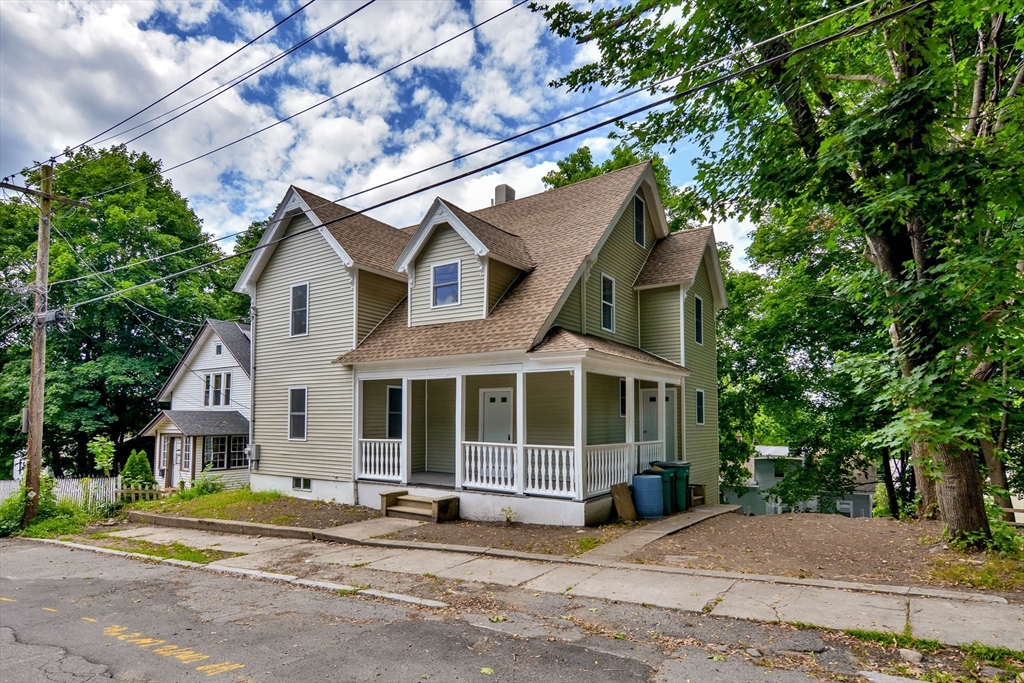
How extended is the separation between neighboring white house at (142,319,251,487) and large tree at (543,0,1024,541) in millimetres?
22563

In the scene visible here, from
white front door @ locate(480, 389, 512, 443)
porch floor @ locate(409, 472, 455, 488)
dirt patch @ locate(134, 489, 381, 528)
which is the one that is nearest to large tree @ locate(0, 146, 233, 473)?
dirt patch @ locate(134, 489, 381, 528)

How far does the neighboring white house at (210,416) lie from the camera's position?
25109 mm

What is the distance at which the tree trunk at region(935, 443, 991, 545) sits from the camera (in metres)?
8.58

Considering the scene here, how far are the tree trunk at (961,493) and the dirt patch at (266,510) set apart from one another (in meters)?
11.0

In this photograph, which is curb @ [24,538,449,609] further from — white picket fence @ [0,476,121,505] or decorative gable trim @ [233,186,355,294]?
decorative gable trim @ [233,186,355,294]

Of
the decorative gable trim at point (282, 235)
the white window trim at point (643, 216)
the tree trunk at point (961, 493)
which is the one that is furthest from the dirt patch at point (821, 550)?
the decorative gable trim at point (282, 235)

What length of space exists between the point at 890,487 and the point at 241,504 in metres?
21.7

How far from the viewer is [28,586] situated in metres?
8.82

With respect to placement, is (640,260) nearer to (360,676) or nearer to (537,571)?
(537,571)

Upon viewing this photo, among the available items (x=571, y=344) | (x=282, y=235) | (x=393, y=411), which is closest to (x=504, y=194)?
(x=282, y=235)

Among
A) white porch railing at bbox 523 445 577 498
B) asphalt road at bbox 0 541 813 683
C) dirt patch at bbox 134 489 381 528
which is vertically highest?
white porch railing at bbox 523 445 577 498

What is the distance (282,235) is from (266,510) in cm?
800

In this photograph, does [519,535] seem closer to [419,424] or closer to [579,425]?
[579,425]

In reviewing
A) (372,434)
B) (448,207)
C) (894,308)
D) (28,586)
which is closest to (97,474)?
(372,434)
